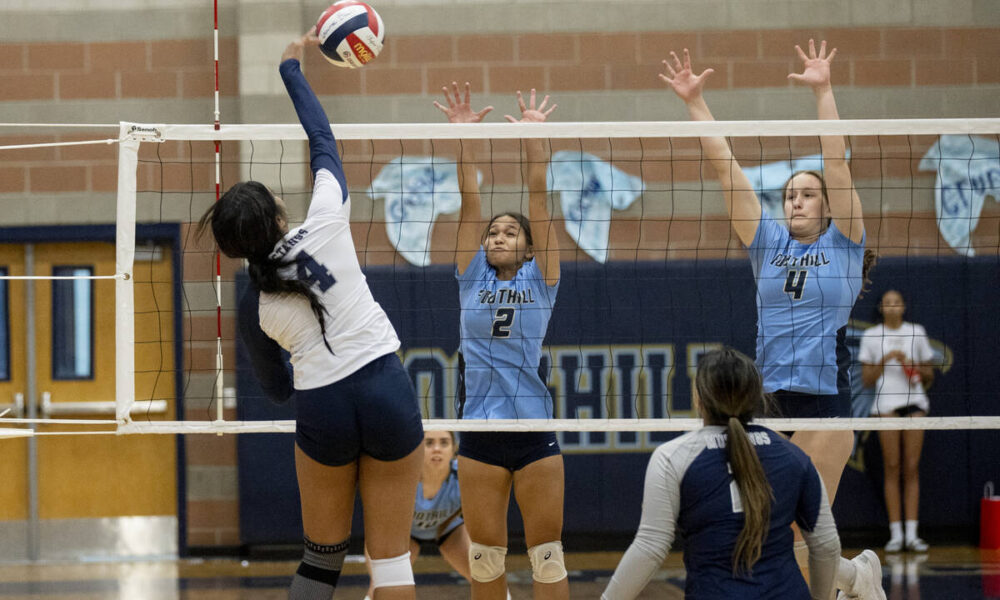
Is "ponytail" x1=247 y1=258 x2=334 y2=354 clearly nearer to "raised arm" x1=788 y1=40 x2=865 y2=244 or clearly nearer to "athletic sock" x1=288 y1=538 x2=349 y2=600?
"athletic sock" x1=288 y1=538 x2=349 y2=600

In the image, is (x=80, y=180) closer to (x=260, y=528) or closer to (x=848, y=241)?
(x=260, y=528)

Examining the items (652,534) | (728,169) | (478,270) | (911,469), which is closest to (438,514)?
(478,270)

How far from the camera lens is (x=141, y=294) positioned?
740 centimetres

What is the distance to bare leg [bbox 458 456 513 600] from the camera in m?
3.81

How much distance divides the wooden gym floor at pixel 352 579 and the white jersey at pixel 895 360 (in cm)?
101

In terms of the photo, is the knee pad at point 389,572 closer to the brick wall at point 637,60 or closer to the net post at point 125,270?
the net post at point 125,270

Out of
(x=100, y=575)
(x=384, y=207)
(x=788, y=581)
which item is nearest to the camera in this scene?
(x=788, y=581)

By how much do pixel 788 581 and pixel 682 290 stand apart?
4568mm

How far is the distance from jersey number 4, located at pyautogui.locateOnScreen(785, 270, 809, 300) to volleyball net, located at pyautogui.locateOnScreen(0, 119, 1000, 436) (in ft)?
8.86

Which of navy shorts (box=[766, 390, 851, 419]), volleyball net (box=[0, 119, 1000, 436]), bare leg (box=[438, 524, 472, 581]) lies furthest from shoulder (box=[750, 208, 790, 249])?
volleyball net (box=[0, 119, 1000, 436])

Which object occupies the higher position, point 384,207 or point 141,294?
point 384,207

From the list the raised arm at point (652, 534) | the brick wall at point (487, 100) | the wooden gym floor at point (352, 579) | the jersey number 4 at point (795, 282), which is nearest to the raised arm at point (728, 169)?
the jersey number 4 at point (795, 282)

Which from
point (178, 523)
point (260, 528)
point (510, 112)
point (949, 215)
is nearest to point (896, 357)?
point (949, 215)

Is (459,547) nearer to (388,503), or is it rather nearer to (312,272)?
(388,503)
